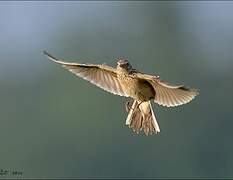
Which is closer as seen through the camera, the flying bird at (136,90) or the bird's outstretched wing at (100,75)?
the flying bird at (136,90)

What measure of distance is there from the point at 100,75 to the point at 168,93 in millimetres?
631

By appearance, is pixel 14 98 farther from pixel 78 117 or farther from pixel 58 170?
pixel 58 170

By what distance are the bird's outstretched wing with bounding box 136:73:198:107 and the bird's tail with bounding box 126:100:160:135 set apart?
0.11 metres

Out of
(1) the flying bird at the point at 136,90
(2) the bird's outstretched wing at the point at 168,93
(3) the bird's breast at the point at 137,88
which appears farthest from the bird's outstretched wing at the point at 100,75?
(2) the bird's outstretched wing at the point at 168,93

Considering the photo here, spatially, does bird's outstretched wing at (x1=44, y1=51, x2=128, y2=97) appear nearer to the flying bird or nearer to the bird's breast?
the flying bird

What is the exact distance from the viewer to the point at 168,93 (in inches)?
245

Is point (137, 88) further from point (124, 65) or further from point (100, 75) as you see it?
point (100, 75)

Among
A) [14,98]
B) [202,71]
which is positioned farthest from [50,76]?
[202,71]

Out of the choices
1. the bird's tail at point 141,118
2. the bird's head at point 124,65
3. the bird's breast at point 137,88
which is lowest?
the bird's tail at point 141,118

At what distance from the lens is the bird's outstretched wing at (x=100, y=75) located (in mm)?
6570

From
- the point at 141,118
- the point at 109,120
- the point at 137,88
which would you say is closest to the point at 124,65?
the point at 137,88

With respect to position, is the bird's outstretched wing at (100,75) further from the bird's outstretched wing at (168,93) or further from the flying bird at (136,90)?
the bird's outstretched wing at (168,93)

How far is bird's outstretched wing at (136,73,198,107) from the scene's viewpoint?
589cm

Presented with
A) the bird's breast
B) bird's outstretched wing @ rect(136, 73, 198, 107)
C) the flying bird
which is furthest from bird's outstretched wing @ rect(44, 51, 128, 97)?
bird's outstretched wing @ rect(136, 73, 198, 107)
